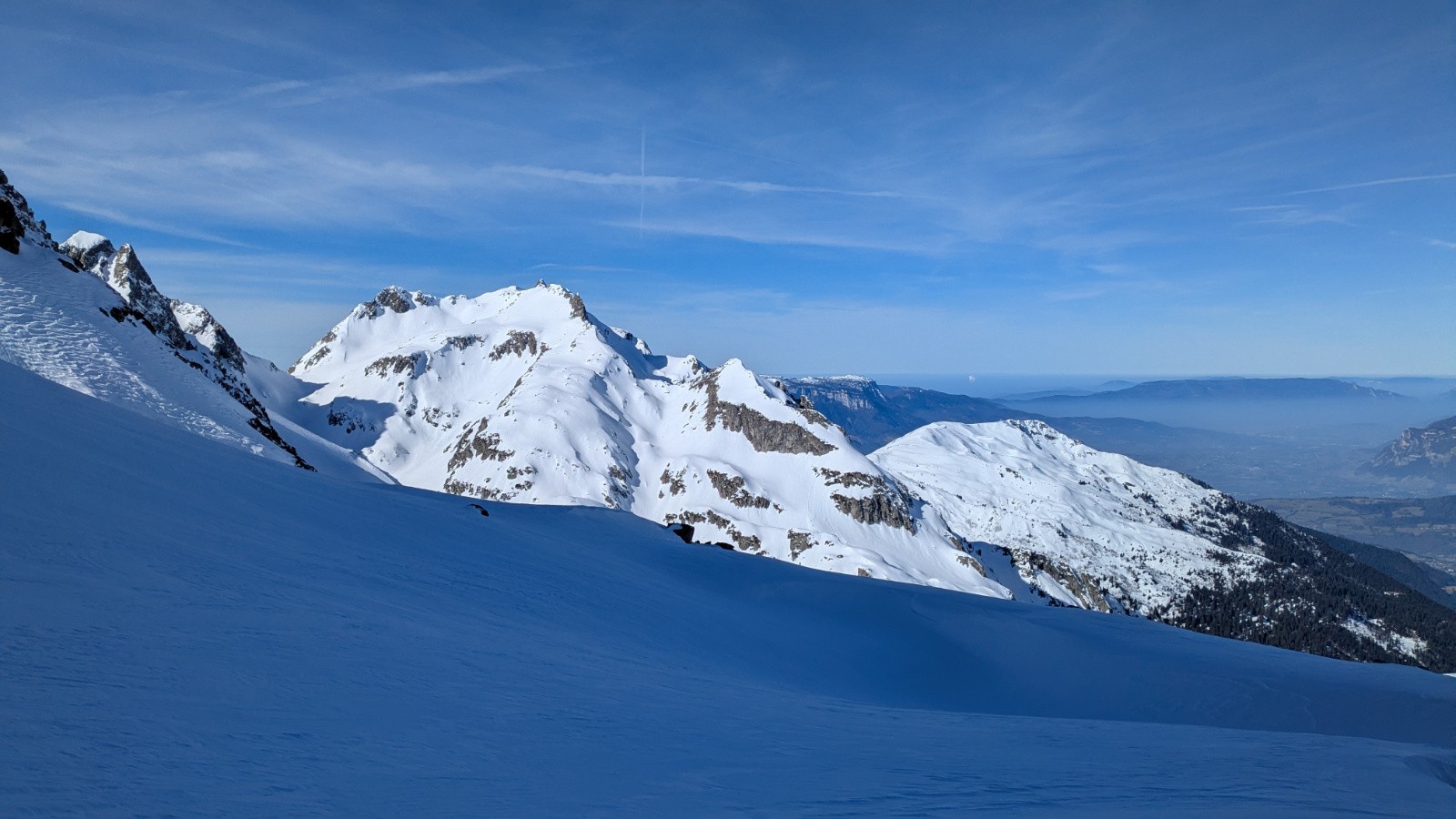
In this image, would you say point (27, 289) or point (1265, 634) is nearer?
point (27, 289)

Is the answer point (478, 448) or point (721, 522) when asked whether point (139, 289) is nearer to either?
point (478, 448)

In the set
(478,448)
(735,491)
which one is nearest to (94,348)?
(735,491)

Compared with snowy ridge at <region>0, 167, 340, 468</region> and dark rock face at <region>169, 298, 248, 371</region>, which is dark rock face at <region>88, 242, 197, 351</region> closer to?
dark rock face at <region>169, 298, 248, 371</region>

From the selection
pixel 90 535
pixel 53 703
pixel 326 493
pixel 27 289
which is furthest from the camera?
pixel 27 289

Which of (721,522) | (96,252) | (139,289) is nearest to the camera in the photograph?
(139,289)

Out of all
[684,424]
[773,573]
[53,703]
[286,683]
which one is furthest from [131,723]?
[684,424]

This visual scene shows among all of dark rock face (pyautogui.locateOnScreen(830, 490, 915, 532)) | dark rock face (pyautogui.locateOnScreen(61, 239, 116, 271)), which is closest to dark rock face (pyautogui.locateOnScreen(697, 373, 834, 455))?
dark rock face (pyautogui.locateOnScreen(830, 490, 915, 532))

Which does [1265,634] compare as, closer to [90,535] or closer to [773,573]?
[773,573]
